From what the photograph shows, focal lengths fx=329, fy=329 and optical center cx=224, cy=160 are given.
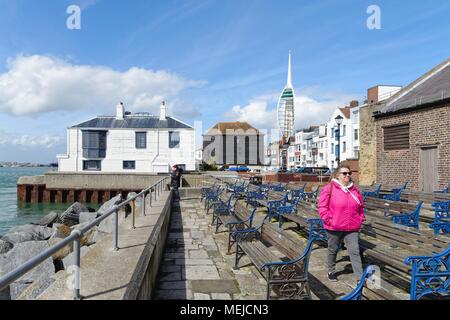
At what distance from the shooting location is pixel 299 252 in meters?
4.14

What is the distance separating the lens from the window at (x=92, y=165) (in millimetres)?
42656

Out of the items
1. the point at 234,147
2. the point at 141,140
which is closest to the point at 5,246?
the point at 141,140

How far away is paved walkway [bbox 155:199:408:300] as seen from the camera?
175 inches

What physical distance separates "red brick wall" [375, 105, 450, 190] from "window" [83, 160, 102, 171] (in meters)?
35.8

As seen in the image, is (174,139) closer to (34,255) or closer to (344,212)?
(34,255)

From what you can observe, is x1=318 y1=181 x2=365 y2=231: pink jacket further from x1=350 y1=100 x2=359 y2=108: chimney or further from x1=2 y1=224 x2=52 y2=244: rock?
x1=350 y1=100 x2=359 y2=108: chimney

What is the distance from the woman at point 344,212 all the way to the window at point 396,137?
38.4ft

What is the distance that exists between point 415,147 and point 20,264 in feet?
47.1

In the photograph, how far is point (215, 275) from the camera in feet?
17.1

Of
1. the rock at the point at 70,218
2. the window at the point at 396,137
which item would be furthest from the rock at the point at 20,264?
the window at the point at 396,137

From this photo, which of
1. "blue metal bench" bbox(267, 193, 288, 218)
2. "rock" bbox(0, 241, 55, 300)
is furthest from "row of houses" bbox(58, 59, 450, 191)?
"rock" bbox(0, 241, 55, 300)

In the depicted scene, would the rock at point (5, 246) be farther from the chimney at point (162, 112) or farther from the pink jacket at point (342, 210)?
the chimney at point (162, 112)
